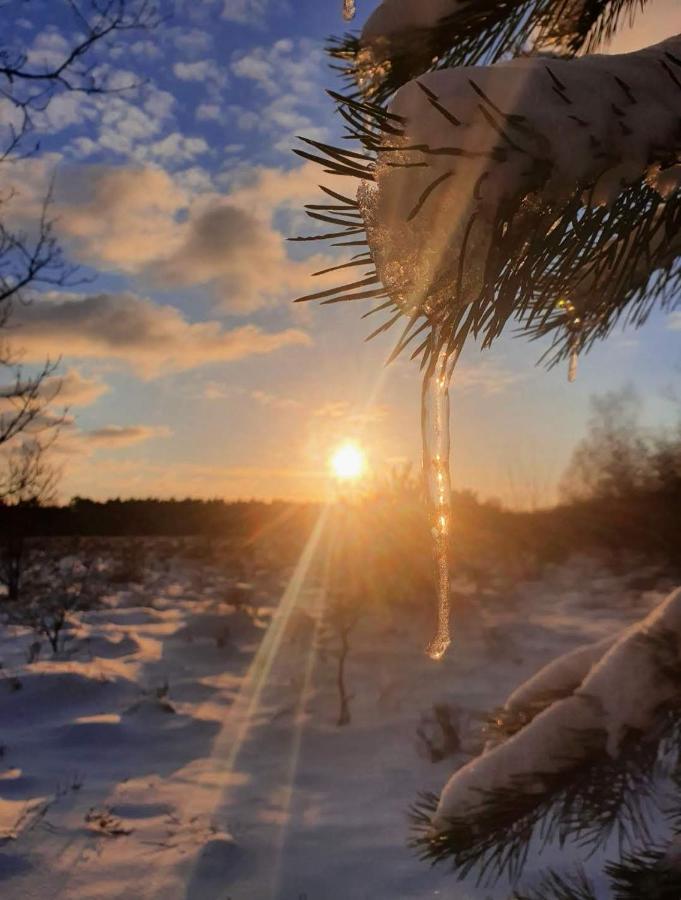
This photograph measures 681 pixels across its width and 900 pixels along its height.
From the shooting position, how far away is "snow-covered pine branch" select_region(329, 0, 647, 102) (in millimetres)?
1292

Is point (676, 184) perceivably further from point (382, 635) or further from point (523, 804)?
point (382, 635)

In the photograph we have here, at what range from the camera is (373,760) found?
4.12 m

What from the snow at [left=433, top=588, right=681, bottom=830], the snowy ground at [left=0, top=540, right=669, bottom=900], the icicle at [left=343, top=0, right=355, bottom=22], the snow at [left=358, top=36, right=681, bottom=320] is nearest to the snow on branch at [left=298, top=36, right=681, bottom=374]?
the snow at [left=358, top=36, right=681, bottom=320]

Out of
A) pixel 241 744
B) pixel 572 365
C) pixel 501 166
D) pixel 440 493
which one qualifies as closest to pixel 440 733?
pixel 241 744

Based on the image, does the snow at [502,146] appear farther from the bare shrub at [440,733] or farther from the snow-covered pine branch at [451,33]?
the bare shrub at [440,733]

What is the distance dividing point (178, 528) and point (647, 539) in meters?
18.0

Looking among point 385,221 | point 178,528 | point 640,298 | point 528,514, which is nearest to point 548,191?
point 385,221

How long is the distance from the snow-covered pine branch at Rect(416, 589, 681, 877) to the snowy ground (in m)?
1.29

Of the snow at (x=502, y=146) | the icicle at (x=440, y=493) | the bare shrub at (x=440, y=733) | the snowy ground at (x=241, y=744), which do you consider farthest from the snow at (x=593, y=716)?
the bare shrub at (x=440, y=733)

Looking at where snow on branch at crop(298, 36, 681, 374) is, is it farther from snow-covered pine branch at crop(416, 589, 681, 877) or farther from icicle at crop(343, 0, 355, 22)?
icicle at crop(343, 0, 355, 22)

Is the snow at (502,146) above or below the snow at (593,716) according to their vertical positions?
above

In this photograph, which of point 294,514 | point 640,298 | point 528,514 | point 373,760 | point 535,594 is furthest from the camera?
point 294,514

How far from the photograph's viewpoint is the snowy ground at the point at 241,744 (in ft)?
9.34

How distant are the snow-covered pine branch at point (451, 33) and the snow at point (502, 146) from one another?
32.4 inches
